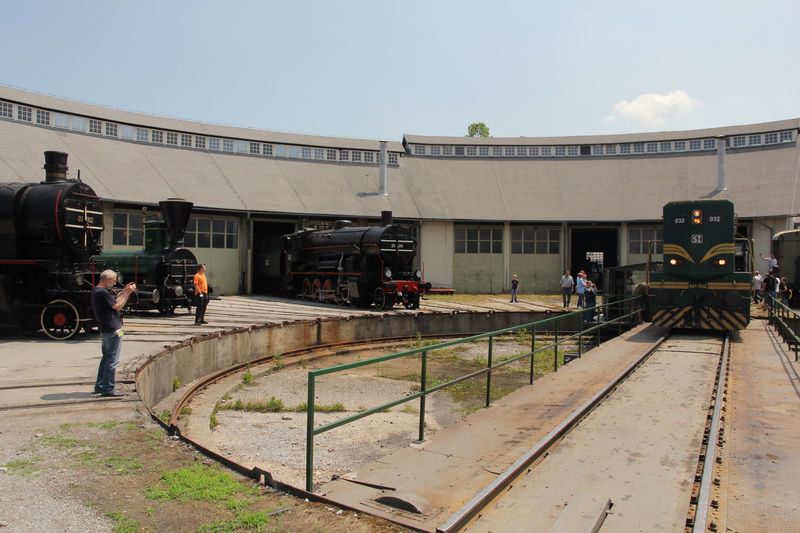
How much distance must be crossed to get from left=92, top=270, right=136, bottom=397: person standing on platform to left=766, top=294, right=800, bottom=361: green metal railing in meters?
11.5

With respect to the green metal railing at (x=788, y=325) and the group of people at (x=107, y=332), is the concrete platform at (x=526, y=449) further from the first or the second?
the group of people at (x=107, y=332)

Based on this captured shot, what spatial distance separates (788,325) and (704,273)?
7.09 feet

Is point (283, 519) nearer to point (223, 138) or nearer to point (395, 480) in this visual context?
point (395, 480)

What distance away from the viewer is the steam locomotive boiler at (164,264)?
17.4m

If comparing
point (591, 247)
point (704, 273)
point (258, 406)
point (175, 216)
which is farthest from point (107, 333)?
point (591, 247)

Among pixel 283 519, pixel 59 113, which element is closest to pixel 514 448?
pixel 283 519

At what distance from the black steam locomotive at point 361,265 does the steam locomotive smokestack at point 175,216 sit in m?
6.60

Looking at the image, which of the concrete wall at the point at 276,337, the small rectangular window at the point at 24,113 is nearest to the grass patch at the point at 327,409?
the concrete wall at the point at 276,337

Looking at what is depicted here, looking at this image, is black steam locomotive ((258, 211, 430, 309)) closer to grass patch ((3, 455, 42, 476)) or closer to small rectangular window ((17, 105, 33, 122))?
small rectangular window ((17, 105, 33, 122))

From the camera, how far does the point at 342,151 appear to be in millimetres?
35844

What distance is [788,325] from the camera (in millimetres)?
13734

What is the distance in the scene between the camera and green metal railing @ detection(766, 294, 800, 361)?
11.9m

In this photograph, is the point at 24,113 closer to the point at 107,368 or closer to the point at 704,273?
the point at 107,368

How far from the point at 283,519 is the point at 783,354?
1198 centimetres
